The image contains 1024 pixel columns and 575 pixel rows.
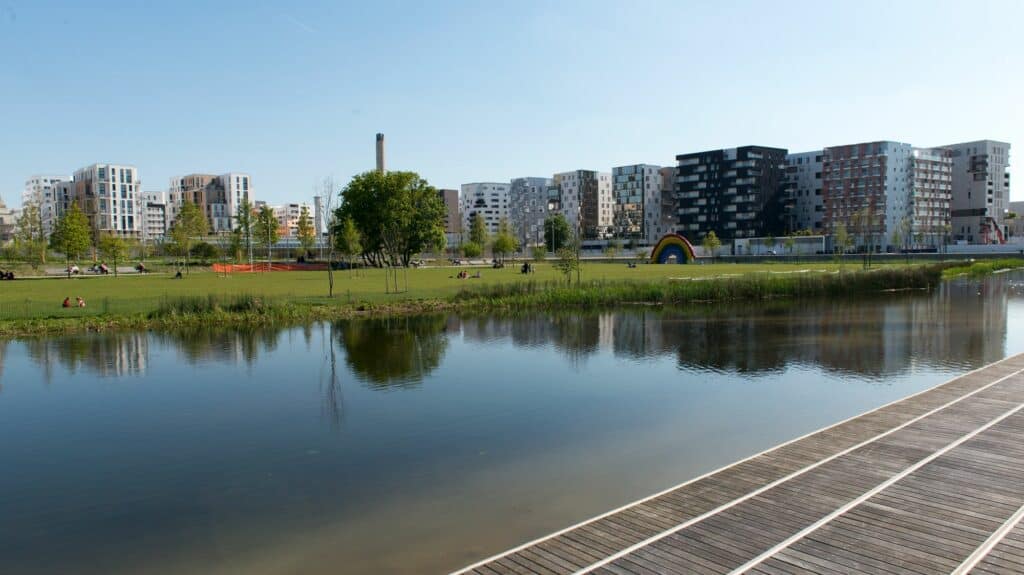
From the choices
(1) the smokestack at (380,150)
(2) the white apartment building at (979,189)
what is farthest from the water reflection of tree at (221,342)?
(2) the white apartment building at (979,189)

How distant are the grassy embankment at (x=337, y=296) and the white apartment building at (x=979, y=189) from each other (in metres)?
105

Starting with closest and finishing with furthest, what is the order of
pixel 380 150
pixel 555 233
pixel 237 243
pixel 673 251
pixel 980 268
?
pixel 980 268, pixel 237 243, pixel 673 251, pixel 380 150, pixel 555 233

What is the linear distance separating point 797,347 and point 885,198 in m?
130

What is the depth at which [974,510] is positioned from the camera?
9797 mm

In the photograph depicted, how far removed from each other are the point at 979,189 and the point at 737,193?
166ft

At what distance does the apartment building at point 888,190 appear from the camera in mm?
140375

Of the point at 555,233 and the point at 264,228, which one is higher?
the point at 555,233

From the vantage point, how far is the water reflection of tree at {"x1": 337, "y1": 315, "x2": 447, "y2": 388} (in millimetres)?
23344

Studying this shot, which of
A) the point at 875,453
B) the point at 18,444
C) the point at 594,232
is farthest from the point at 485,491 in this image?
the point at 594,232

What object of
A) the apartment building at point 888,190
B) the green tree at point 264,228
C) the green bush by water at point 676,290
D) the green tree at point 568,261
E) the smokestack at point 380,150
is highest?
the smokestack at point 380,150

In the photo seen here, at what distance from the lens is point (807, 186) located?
15588 cm

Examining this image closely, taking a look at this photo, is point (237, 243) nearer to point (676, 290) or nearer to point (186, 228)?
point (186, 228)

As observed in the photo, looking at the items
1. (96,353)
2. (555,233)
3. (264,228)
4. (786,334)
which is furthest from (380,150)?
(786,334)

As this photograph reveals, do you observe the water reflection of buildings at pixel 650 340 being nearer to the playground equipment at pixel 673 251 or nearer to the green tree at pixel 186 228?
the green tree at pixel 186 228
